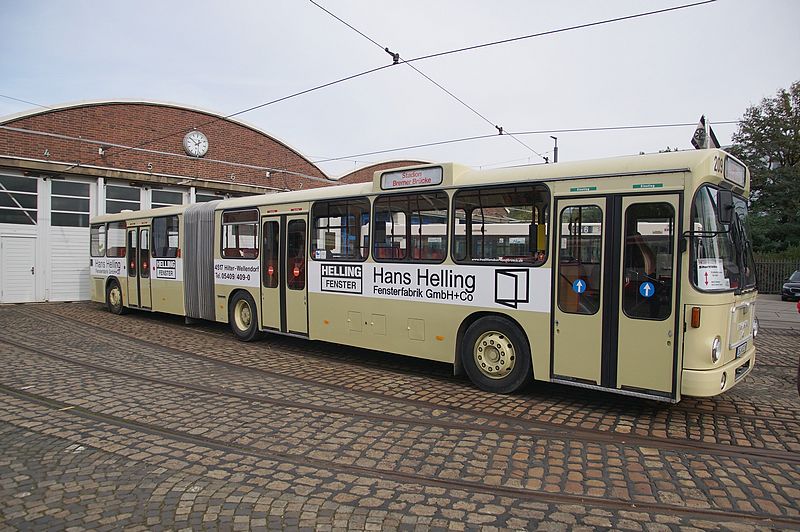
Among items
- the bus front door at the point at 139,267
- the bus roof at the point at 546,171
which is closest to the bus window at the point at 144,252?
the bus front door at the point at 139,267

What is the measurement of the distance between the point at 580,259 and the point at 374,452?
330 cm

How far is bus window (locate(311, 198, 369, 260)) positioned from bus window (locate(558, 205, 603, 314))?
341cm

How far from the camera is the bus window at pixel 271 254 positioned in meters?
10.7

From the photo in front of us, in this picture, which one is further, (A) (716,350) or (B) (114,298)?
(B) (114,298)

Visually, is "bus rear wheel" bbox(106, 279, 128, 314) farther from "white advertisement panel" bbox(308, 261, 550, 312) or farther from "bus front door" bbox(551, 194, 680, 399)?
"bus front door" bbox(551, 194, 680, 399)

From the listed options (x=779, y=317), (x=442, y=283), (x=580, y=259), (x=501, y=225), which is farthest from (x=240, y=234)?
(x=779, y=317)

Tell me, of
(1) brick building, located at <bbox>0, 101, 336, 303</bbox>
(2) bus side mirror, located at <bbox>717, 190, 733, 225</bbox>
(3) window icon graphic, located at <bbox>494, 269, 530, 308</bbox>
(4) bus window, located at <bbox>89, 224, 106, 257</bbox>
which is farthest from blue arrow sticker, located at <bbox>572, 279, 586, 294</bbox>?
(1) brick building, located at <bbox>0, 101, 336, 303</bbox>

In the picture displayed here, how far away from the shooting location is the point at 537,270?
688cm

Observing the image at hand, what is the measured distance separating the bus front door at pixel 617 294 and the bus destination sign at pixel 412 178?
1.97 metres

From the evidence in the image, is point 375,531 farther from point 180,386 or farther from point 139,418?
point 180,386

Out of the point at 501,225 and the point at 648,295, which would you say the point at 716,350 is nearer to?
the point at 648,295

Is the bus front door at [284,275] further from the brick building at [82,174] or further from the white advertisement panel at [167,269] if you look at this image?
the brick building at [82,174]

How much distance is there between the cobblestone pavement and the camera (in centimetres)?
403

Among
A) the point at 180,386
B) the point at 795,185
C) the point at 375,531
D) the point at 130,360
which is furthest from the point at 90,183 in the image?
the point at 795,185
